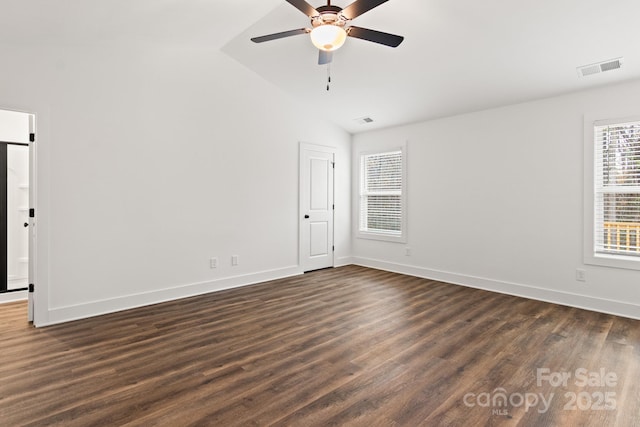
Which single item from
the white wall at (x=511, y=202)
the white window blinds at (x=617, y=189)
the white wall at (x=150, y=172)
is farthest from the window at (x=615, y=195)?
the white wall at (x=150, y=172)

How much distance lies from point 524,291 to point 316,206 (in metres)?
3.38

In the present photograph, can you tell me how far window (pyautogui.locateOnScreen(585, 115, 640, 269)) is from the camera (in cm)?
364

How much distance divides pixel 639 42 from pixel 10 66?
232 inches

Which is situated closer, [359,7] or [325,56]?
[359,7]

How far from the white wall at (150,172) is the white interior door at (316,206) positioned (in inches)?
10.0

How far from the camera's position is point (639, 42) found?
3.01 meters

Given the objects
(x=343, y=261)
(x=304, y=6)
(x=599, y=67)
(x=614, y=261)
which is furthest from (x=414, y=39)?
(x=343, y=261)

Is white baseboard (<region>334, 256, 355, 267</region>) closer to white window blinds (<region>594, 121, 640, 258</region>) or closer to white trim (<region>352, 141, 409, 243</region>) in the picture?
white trim (<region>352, 141, 409, 243</region>)

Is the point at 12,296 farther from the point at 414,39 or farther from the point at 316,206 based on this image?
the point at 414,39

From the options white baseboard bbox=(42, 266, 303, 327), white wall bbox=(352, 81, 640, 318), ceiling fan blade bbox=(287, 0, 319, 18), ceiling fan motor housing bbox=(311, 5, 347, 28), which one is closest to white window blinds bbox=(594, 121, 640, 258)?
white wall bbox=(352, 81, 640, 318)

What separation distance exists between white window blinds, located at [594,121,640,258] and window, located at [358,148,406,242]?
2610mm

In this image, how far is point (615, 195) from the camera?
148 inches

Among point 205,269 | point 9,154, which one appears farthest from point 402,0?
point 9,154

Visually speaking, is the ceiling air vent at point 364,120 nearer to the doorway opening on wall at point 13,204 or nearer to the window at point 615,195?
the window at point 615,195
